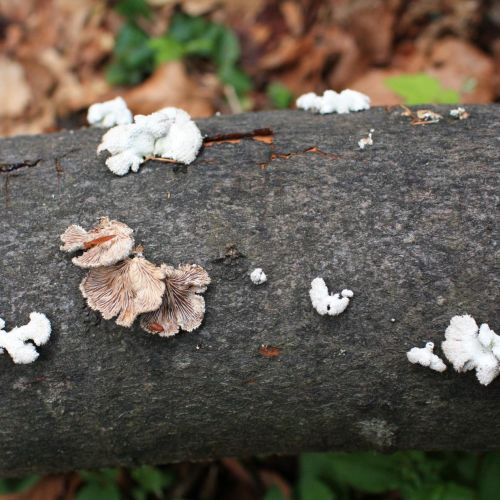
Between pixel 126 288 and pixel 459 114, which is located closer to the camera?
pixel 126 288

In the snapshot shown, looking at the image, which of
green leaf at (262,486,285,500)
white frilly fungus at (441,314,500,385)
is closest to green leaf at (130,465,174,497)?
green leaf at (262,486,285,500)

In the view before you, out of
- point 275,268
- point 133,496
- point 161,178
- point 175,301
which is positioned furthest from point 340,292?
point 133,496

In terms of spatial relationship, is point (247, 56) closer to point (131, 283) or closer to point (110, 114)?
point (110, 114)

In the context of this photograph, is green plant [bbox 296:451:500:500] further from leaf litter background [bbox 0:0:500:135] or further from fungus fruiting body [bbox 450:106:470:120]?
leaf litter background [bbox 0:0:500:135]

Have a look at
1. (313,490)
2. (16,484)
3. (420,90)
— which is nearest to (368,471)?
(313,490)

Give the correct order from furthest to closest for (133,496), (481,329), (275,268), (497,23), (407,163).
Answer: (497,23), (133,496), (407,163), (275,268), (481,329)

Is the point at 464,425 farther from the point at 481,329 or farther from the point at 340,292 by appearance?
the point at 340,292
